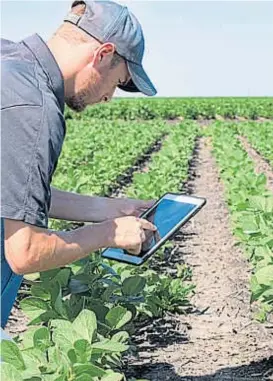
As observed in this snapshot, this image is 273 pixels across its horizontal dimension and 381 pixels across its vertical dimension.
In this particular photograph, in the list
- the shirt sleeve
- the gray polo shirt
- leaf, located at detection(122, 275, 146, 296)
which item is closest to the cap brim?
the gray polo shirt

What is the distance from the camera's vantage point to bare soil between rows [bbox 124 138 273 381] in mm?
4148

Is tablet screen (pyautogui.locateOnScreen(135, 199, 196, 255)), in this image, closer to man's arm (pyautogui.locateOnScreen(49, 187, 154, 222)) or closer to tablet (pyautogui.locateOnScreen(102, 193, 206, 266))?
tablet (pyautogui.locateOnScreen(102, 193, 206, 266))

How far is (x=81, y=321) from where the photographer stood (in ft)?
8.79

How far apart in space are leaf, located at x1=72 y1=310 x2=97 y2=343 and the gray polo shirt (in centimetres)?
38

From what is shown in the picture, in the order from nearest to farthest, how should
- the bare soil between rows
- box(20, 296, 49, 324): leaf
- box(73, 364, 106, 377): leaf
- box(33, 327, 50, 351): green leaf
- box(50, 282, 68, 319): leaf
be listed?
box(73, 364, 106, 377): leaf, box(33, 327, 50, 351): green leaf, box(50, 282, 68, 319): leaf, box(20, 296, 49, 324): leaf, the bare soil between rows

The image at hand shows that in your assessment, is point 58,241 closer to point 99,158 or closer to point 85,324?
point 85,324

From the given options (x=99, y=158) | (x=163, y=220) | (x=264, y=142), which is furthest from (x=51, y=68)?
(x=264, y=142)

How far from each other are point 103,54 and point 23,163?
0.47 meters

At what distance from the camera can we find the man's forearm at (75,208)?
3240 millimetres

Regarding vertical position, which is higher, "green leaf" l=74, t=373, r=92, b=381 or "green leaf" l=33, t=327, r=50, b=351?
"green leaf" l=74, t=373, r=92, b=381

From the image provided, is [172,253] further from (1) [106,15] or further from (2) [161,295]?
(1) [106,15]

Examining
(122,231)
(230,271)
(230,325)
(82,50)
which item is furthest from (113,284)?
(230,271)

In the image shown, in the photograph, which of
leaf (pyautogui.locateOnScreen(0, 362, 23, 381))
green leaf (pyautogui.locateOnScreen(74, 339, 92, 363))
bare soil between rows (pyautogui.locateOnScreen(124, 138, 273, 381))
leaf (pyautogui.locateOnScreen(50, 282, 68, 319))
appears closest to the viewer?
leaf (pyautogui.locateOnScreen(0, 362, 23, 381))

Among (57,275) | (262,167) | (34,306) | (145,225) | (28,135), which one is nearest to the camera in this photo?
(28,135)
